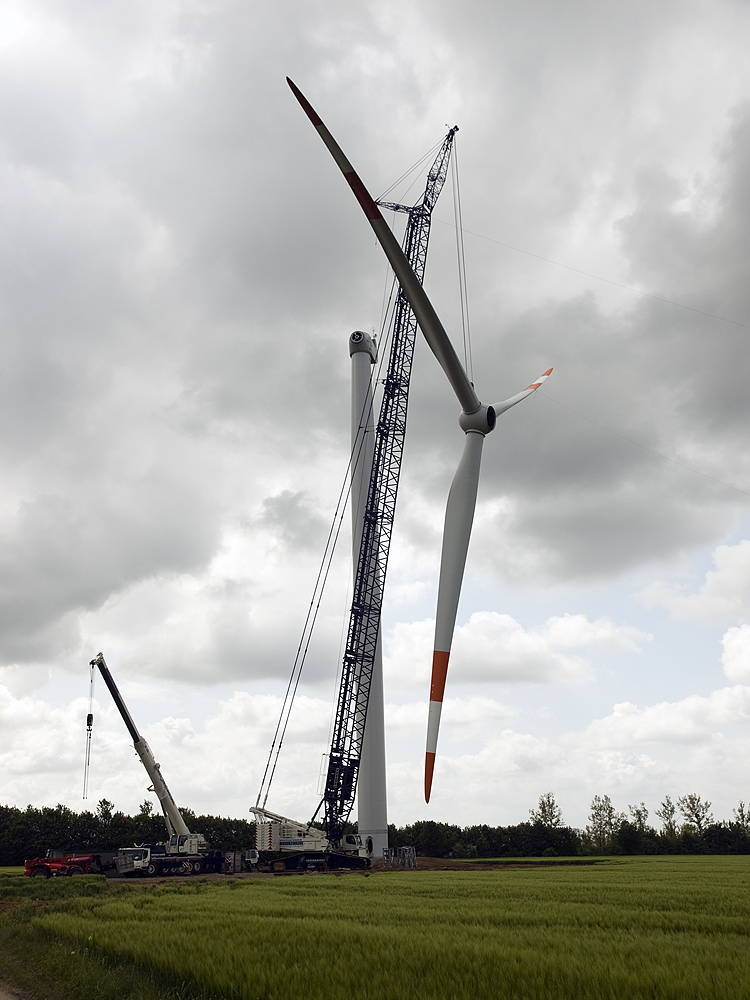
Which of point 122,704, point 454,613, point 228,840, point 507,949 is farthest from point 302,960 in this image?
point 228,840

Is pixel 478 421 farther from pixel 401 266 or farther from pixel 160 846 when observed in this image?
pixel 160 846

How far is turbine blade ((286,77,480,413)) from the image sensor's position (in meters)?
21.0

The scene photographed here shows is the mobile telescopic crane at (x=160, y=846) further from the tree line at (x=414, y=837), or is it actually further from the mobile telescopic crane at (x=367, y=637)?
the tree line at (x=414, y=837)

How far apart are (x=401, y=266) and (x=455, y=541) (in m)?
9.34

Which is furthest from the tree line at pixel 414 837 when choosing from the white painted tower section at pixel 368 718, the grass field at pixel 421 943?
the grass field at pixel 421 943

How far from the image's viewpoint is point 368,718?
6356cm

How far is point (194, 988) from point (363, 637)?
49.2 metres

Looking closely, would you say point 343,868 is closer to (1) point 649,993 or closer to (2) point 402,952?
(2) point 402,952

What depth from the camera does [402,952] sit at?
1501cm

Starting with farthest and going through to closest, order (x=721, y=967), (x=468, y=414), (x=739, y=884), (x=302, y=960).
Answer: (x=739, y=884) → (x=468, y=414) → (x=302, y=960) → (x=721, y=967)

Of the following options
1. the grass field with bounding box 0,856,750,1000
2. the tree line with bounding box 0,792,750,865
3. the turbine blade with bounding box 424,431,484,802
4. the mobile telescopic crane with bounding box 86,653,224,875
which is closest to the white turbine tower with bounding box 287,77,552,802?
the turbine blade with bounding box 424,431,484,802

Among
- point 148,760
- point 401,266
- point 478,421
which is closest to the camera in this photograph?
point 401,266

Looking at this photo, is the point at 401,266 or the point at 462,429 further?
the point at 462,429

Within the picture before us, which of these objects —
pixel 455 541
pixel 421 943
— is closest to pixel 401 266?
pixel 455 541
